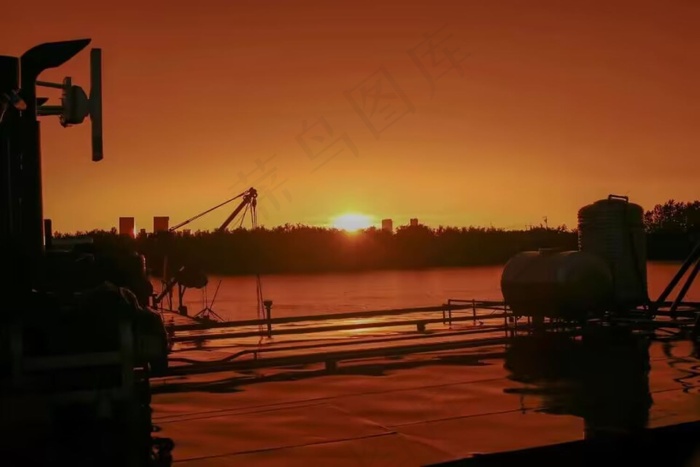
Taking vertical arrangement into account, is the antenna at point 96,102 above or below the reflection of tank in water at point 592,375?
above

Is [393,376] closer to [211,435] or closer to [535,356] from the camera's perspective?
[535,356]

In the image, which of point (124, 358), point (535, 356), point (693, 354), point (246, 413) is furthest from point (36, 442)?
point (693, 354)

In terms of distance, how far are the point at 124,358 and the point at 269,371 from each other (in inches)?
248

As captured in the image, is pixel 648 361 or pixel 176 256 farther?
pixel 176 256

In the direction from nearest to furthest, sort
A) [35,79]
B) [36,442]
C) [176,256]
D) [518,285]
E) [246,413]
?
[36,442]
[35,79]
[246,413]
[518,285]
[176,256]

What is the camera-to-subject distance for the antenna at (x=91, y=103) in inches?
364

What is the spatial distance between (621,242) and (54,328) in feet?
51.0

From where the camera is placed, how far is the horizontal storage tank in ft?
63.9

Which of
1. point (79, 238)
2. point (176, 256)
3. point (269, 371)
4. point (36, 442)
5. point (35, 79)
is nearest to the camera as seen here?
point (36, 442)

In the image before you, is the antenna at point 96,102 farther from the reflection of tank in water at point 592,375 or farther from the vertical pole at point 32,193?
the reflection of tank in water at point 592,375

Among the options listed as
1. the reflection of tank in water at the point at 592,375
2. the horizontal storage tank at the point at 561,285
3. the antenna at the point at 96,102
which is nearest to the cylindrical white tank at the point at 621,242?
the horizontal storage tank at the point at 561,285

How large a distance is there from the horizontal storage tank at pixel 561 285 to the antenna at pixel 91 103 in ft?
42.1

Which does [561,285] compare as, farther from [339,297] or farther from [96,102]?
[339,297]

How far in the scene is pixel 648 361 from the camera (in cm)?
1527
